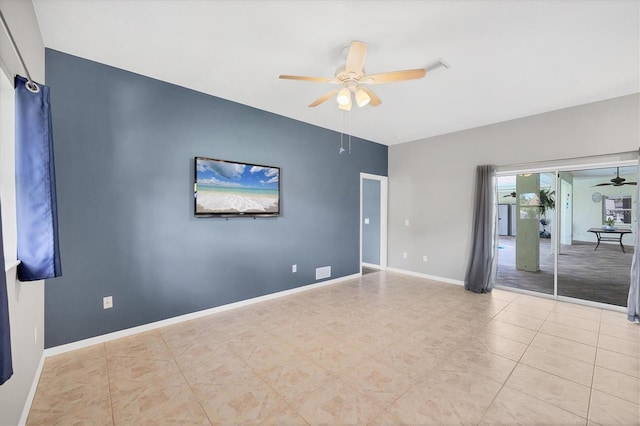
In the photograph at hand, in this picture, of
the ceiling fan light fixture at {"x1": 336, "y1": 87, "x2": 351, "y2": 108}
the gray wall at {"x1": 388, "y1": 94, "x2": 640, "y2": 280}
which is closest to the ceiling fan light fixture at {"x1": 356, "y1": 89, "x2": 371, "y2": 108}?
the ceiling fan light fixture at {"x1": 336, "y1": 87, "x2": 351, "y2": 108}

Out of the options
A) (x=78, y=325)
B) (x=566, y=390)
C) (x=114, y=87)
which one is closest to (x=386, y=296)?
(x=566, y=390)

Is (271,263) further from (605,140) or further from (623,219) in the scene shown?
(623,219)

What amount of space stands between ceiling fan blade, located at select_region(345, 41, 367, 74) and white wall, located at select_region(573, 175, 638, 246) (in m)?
4.10

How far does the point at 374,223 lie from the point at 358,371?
431cm

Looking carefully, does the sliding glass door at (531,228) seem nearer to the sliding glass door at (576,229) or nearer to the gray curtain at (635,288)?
the sliding glass door at (576,229)

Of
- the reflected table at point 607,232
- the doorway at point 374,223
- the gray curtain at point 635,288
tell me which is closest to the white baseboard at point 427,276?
the doorway at point 374,223

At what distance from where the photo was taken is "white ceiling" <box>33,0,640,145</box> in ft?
6.65

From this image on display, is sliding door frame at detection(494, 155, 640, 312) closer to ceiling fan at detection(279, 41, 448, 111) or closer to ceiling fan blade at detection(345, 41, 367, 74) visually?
ceiling fan at detection(279, 41, 448, 111)

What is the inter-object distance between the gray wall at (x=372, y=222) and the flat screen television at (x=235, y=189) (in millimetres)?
2907

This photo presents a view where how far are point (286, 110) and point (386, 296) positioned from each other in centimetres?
325

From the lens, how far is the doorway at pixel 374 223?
239 inches

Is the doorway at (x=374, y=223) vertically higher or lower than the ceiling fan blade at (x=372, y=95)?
lower

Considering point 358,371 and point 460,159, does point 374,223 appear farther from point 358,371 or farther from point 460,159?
point 358,371

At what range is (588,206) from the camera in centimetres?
441
